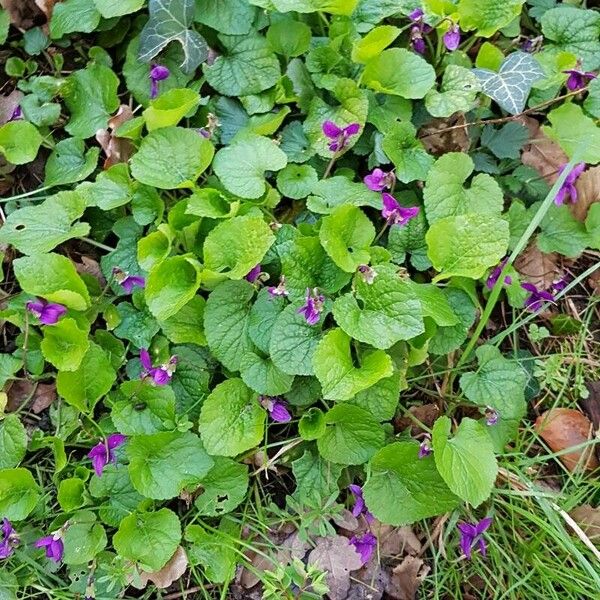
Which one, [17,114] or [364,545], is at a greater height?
[17,114]

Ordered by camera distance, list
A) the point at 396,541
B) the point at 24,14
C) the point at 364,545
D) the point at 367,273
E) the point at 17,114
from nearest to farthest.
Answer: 1. the point at 367,273
2. the point at 364,545
3. the point at 396,541
4. the point at 17,114
5. the point at 24,14

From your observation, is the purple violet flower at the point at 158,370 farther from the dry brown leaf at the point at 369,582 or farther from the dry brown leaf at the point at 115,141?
the dry brown leaf at the point at 369,582

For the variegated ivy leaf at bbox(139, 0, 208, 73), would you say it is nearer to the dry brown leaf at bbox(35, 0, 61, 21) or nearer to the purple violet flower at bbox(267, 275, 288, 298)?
the dry brown leaf at bbox(35, 0, 61, 21)

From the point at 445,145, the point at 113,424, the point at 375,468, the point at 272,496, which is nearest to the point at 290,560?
the point at 272,496

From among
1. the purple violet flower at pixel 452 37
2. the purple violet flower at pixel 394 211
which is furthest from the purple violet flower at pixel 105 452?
the purple violet flower at pixel 452 37

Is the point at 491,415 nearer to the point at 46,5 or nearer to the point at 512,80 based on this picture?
the point at 512,80

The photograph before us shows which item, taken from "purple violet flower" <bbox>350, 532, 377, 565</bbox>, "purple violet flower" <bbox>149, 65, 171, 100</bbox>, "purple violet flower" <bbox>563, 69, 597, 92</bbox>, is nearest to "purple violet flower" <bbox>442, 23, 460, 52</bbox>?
"purple violet flower" <bbox>563, 69, 597, 92</bbox>

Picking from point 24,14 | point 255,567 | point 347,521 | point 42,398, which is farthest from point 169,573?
point 24,14
